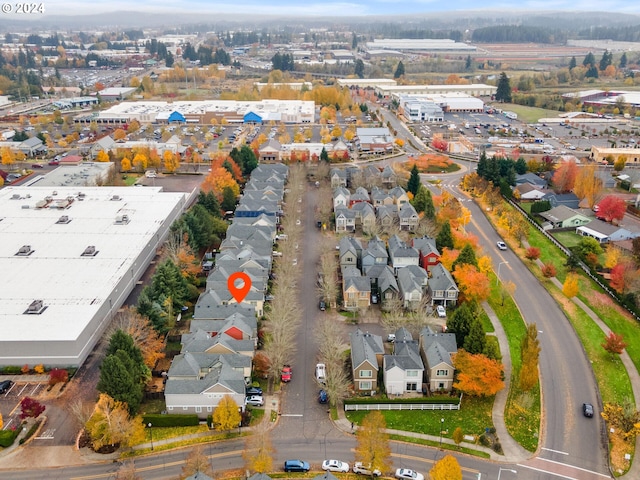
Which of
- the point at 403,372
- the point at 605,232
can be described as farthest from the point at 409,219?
the point at 403,372

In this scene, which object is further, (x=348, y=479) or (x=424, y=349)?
(x=424, y=349)

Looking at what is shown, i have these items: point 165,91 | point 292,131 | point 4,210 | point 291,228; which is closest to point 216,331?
point 291,228

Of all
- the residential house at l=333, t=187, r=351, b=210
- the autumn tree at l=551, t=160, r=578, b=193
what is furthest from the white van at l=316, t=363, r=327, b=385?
the autumn tree at l=551, t=160, r=578, b=193

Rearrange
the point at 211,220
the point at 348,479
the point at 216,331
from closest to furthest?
the point at 348,479, the point at 216,331, the point at 211,220

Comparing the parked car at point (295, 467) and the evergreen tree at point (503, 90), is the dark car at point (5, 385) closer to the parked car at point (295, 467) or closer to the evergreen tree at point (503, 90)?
the parked car at point (295, 467)

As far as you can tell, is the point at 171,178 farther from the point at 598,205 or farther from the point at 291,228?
the point at 598,205

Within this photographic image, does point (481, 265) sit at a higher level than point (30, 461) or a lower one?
higher
